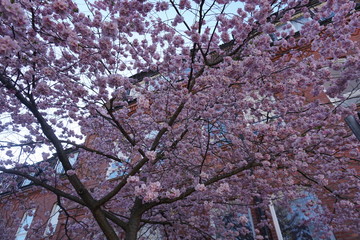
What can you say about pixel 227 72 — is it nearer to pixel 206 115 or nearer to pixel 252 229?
pixel 206 115

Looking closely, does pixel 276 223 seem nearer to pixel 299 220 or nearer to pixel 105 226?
pixel 299 220

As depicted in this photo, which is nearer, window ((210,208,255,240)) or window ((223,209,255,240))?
window ((210,208,255,240))

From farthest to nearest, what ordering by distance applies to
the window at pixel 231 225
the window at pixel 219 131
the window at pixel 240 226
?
the window at pixel 240 226 < the window at pixel 231 225 < the window at pixel 219 131

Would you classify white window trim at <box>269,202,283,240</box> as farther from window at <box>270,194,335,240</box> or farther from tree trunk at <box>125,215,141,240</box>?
tree trunk at <box>125,215,141,240</box>

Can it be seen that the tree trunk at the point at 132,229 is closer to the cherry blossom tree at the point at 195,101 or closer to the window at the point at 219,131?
the cherry blossom tree at the point at 195,101

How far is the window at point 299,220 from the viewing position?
6156 millimetres

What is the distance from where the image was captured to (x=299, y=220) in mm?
6570

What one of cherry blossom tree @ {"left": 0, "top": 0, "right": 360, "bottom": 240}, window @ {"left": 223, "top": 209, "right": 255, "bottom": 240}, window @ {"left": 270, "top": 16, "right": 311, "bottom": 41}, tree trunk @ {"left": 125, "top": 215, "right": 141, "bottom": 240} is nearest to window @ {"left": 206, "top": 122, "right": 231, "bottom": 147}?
cherry blossom tree @ {"left": 0, "top": 0, "right": 360, "bottom": 240}

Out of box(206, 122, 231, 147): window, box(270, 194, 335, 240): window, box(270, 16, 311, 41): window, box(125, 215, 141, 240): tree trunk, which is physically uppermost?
box(270, 16, 311, 41): window

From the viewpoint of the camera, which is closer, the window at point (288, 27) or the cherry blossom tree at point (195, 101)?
the cherry blossom tree at point (195, 101)

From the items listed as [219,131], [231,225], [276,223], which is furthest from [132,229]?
[276,223]

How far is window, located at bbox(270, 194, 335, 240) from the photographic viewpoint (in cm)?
616

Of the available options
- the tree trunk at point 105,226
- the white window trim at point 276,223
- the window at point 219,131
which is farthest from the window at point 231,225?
the tree trunk at point 105,226

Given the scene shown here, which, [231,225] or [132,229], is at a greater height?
[231,225]
